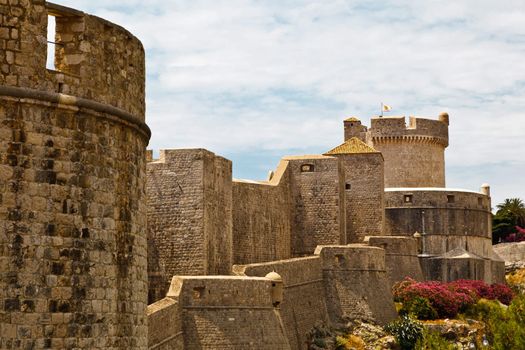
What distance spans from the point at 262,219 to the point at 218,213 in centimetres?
542

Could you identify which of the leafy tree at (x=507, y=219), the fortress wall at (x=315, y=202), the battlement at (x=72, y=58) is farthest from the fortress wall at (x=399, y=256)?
the battlement at (x=72, y=58)

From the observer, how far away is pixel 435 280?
46.0 meters

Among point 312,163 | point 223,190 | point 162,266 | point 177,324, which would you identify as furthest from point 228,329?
point 312,163

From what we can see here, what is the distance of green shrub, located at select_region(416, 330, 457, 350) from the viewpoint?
114ft

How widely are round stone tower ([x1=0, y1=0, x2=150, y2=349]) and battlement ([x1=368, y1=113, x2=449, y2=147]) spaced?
4456 centimetres

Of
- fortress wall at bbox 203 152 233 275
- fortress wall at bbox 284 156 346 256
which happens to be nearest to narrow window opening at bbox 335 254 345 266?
fortress wall at bbox 284 156 346 256

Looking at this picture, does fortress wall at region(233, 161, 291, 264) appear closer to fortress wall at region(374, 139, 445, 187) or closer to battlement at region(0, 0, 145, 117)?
fortress wall at region(374, 139, 445, 187)

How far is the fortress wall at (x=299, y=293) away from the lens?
33.4 meters

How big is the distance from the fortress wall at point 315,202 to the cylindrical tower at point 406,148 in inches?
526

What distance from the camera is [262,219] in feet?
123

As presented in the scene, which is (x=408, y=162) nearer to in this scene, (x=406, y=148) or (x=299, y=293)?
(x=406, y=148)

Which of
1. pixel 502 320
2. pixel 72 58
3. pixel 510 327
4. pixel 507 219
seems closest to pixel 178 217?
pixel 510 327

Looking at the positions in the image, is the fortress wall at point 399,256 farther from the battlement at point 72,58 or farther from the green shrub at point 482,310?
the battlement at point 72,58

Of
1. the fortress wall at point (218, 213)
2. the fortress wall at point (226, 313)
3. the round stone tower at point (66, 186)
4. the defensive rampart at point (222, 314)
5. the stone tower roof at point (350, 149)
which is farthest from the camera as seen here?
the stone tower roof at point (350, 149)
